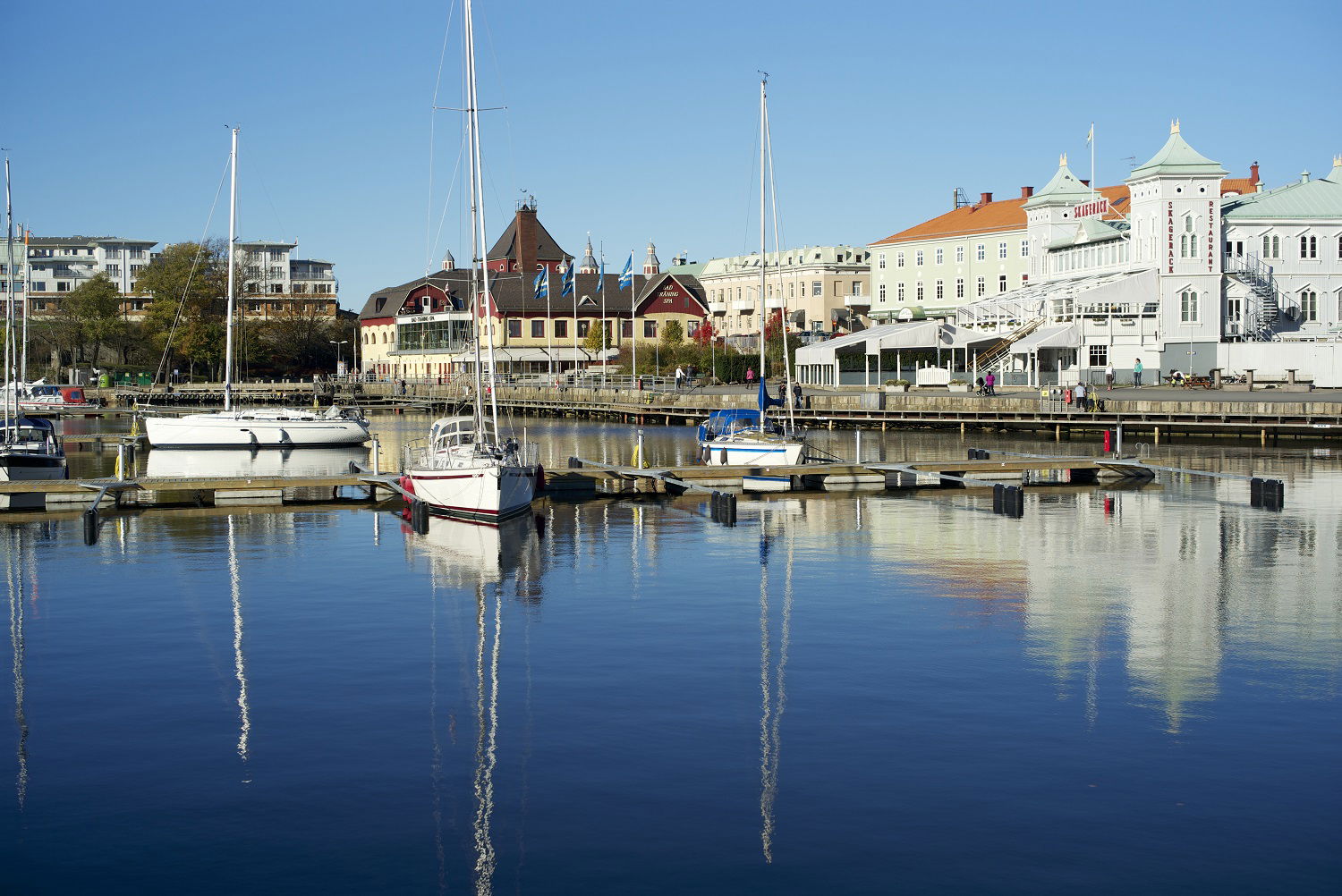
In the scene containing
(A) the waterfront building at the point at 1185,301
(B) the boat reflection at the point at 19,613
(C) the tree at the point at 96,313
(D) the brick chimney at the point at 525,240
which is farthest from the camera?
(D) the brick chimney at the point at 525,240

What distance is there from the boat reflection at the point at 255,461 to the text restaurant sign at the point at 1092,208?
5274cm

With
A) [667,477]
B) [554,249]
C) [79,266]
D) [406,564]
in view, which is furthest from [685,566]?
[79,266]

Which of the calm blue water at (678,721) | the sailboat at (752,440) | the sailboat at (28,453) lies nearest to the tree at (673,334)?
the sailboat at (752,440)

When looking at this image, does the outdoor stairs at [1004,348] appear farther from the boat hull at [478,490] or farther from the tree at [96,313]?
the tree at [96,313]

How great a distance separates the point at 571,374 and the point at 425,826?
10637cm

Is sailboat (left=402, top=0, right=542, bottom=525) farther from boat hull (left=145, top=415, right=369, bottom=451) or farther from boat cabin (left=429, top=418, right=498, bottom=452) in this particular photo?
boat hull (left=145, top=415, right=369, bottom=451)

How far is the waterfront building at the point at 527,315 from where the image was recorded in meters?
133

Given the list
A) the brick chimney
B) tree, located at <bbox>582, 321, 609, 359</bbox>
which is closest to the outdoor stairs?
tree, located at <bbox>582, 321, 609, 359</bbox>

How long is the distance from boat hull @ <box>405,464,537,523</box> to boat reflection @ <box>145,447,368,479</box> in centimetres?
1960

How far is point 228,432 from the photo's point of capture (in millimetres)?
69000

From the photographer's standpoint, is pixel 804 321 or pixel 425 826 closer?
pixel 425 826

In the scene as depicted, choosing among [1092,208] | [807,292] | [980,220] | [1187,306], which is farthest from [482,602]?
[807,292]

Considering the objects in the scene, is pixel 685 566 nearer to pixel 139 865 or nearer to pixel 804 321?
Result: pixel 139 865

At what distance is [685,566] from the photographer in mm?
31062
